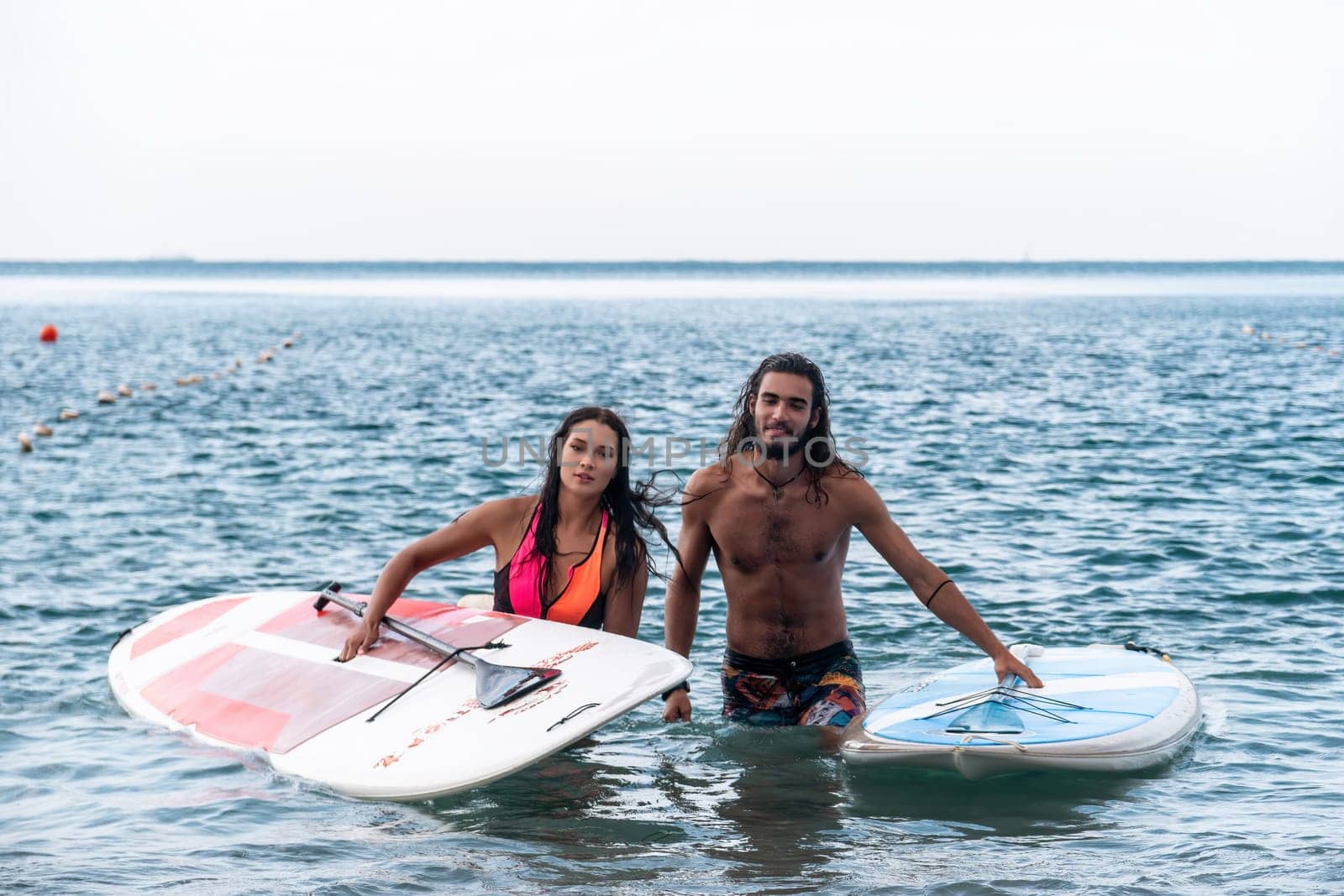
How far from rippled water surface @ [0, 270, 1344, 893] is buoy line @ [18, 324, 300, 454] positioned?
0.93ft

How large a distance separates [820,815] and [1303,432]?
13746mm

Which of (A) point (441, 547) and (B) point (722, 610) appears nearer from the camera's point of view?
(A) point (441, 547)

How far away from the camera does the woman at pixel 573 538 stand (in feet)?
19.0

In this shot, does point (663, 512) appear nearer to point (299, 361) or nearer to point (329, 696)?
point (329, 696)

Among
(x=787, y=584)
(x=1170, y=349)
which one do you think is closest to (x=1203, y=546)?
(x=787, y=584)

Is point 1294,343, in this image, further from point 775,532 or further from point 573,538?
point 573,538

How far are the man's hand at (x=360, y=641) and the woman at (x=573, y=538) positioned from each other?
4.4 inches

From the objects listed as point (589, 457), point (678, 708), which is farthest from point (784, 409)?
point (678, 708)

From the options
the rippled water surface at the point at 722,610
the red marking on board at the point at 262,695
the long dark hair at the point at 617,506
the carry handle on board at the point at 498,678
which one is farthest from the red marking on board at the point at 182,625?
the long dark hair at the point at 617,506

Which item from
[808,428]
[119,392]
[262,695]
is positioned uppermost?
[808,428]

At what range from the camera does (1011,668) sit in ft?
18.4

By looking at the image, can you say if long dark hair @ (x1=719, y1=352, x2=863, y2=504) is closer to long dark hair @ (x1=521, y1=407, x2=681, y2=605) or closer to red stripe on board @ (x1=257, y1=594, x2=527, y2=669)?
long dark hair @ (x1=521, y1=407, x2=681, y2=605)

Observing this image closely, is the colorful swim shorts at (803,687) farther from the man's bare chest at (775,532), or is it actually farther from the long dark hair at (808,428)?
the long dark hair at (808,428)

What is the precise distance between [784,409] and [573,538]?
1233 millimetres
